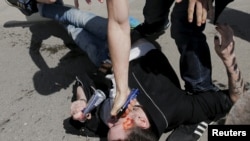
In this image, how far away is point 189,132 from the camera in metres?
2.20

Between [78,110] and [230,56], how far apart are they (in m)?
0.81

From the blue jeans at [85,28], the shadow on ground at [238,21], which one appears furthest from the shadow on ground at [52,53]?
the shadow on ground at [238,21]

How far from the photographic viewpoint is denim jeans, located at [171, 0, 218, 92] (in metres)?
2.21

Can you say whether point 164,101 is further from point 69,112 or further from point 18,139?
point 18,139

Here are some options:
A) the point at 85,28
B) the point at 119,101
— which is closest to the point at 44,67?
the point at 85,28

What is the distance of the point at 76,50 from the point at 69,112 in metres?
0.66

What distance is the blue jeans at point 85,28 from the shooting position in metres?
2.65

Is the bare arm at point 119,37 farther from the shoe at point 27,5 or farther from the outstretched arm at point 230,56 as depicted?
the shoe at point 27,5

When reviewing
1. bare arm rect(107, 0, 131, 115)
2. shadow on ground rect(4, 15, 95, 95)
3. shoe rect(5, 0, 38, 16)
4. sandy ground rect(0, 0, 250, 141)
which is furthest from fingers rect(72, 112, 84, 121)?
shoe rect(5, 0, 38, 16)

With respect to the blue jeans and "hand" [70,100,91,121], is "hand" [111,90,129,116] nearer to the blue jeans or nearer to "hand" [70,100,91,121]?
"hand" [70,100,91,121]

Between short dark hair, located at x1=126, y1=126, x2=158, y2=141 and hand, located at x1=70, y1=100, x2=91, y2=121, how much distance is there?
0.95 feet

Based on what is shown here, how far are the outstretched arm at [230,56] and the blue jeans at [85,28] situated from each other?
679mm

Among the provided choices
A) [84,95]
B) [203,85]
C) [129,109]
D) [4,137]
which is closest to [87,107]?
[84,95]

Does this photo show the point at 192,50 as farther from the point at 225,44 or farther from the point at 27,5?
the point at 27,5
